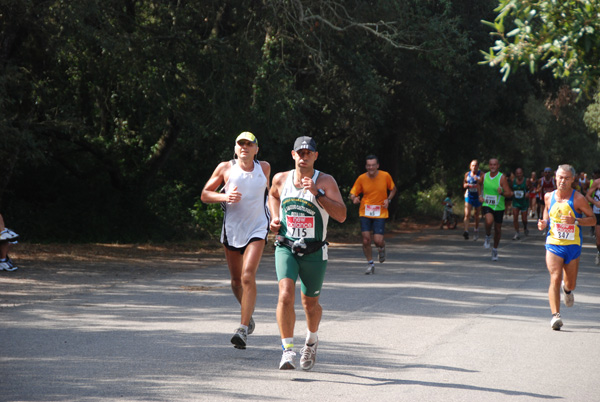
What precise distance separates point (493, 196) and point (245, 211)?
1009 centimetres

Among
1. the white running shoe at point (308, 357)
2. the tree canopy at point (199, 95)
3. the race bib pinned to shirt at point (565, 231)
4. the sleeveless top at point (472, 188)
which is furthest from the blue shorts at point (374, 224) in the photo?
the white running shoe at point (308, 357)

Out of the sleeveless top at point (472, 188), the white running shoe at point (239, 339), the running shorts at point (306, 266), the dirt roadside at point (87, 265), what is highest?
the sleeveless top at point (472, 188)

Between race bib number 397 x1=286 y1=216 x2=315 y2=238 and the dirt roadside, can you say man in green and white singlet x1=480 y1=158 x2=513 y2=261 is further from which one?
race bib number 397 x1=286 y1=216 x2=315 y2=238

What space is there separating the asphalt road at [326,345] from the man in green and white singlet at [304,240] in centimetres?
36

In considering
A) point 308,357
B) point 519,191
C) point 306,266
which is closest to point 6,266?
point 306,266

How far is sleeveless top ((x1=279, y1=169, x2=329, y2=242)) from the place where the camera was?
6918mm

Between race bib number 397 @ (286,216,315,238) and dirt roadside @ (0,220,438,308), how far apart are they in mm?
4948

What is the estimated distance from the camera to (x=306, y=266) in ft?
22.7

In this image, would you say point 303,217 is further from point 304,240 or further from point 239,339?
point 239,339

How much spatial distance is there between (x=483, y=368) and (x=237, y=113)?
37.4 ft

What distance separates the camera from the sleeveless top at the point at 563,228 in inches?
364

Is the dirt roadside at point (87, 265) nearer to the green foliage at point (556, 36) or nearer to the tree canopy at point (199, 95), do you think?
the tree canopy at point (199, 95)

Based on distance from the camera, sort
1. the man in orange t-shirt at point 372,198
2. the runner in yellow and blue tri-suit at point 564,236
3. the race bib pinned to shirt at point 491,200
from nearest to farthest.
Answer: the runner in yellow and blue tri-suit at point 564,236, the man in orange t-shirt at point 372,198, the race bib pinned to shirt at point 491,200

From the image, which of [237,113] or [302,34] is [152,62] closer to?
Result: [237,113]
